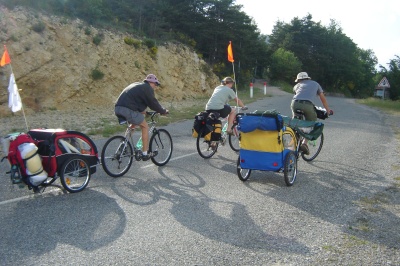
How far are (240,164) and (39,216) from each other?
3.32m

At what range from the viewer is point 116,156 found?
704cm

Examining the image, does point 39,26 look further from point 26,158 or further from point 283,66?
point 283,66

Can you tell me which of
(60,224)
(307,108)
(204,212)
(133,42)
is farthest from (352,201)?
(133,42)

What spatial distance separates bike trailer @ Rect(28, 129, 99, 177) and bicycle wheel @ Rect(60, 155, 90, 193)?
0.06m

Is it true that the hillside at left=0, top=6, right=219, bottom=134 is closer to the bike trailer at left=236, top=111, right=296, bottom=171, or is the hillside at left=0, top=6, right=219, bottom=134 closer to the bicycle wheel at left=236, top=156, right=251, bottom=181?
the bicycle wheel at left=236, top=156, right=251, bottom=181

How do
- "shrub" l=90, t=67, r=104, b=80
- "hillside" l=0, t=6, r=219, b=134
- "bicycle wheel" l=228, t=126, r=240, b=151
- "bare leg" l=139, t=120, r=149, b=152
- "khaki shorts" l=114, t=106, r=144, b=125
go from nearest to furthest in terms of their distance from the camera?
"khaki shorts" l=114, t=106, r=144, b=125
"bare leg" l=139, t=120, r=149, b=152
"bicycle wheel" l=228, t=126, r=240, b=151
"hillside" l=0, t=6, r=219, b=134
"shrub" l=90, t=67, r=104, b=80

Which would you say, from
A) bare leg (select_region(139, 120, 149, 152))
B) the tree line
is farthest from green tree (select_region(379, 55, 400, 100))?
bare leg (select_region(139, 120, 149, 152))

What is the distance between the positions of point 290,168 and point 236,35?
122 feet

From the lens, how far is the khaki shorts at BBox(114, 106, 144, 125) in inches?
284

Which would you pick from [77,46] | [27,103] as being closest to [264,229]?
[27,103]

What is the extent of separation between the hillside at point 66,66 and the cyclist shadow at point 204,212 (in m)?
7.90

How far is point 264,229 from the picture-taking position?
4.80 meters

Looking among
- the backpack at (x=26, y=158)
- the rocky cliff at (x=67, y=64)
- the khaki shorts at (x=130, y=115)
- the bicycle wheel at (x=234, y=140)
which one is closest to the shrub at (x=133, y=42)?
the rocky cliff at (x=67, y=64)

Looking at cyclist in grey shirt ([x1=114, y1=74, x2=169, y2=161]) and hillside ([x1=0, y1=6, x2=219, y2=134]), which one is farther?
hillside ([x1=0, y1=6, x2=219, y2=134])
